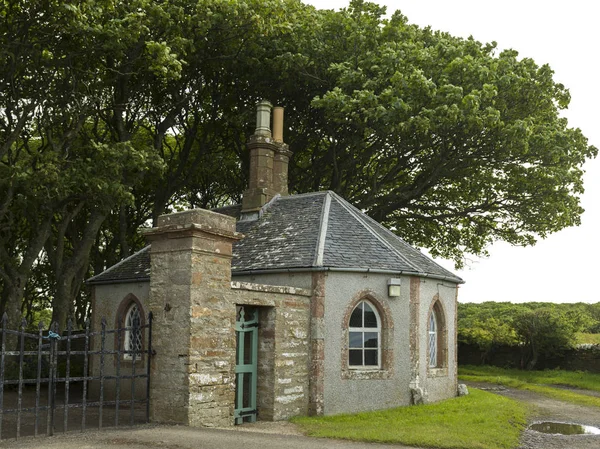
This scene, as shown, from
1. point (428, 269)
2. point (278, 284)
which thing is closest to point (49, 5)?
point (278, 284)

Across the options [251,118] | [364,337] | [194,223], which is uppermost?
[251,118]

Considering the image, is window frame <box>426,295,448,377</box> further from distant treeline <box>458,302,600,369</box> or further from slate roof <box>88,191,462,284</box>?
distant treeline <box>458,302,600,369</box>

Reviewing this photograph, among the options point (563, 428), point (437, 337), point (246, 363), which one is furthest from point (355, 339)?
point (563, 428)

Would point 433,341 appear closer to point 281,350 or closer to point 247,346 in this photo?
point 281,350

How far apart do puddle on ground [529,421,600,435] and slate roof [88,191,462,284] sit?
4.49 m

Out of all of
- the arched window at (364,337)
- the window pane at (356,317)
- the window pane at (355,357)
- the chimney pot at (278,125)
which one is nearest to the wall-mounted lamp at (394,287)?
the arched window at (364,337)

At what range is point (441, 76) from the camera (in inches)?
904

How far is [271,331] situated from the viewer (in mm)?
15055

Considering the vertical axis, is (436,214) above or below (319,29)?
below

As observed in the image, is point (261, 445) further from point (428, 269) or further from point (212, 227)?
point (428, 269)

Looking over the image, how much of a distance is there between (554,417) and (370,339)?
16.7 feet

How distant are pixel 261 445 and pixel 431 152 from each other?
57.7 feet

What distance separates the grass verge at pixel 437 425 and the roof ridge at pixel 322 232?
3678 mm

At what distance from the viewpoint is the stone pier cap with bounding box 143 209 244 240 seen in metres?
12.7
